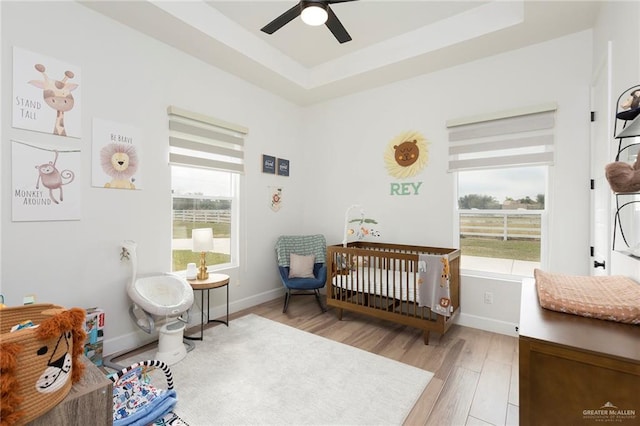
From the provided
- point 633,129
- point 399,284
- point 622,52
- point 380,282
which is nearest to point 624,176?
point 633,129

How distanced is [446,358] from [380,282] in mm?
829

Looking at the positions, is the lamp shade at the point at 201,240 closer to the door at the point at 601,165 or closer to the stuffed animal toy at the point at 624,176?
the stuffed animal toy at the point at 624,176

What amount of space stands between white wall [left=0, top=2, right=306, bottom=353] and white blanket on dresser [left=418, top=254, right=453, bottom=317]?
209 centimetres

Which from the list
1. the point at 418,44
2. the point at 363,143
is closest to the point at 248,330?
the point at 363,143

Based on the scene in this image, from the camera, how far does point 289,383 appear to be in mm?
1991

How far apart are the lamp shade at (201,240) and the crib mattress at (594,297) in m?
2.53

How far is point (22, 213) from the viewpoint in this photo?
1974 mm

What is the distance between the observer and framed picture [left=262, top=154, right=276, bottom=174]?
3.70m

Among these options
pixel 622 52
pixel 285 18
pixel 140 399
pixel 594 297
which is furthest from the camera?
pixel 285 18

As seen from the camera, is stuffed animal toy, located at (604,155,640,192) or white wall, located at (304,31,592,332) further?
white wall, located at (304,31,592,332)

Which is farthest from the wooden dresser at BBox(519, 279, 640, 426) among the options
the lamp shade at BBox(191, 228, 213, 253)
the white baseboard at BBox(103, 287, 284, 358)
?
the white baseboard at BBox(103, 287, 284, 358)

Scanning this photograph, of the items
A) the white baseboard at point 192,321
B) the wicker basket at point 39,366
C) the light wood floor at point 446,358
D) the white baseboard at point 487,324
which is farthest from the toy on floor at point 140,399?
the white baseboard at point 487,324

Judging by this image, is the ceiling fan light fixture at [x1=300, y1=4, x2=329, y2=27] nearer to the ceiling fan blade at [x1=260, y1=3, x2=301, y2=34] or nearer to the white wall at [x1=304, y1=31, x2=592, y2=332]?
the ceiling fan blade at [x1=260, y1=3, x2=301, y2=34]

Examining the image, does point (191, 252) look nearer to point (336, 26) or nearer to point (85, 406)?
point (85, 406)
